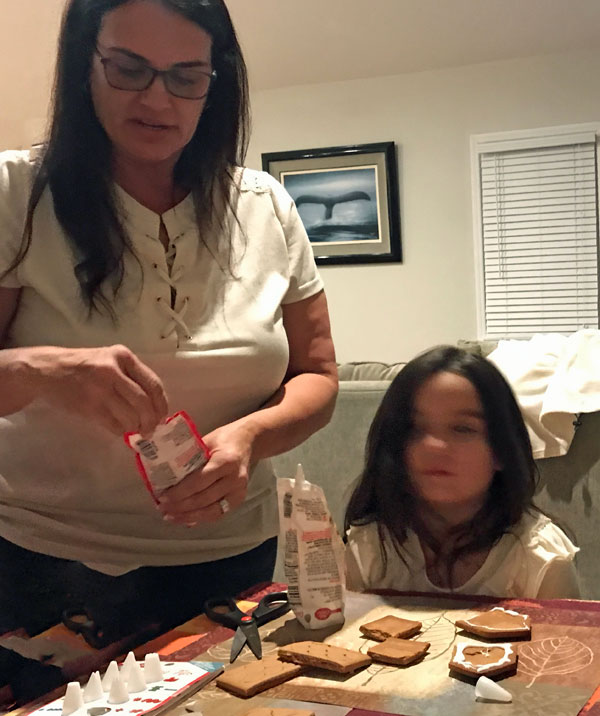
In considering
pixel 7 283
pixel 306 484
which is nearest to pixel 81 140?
pixel 7 283

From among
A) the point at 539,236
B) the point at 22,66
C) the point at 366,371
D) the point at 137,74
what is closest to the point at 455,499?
the point at 137,74

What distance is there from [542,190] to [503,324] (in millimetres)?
593

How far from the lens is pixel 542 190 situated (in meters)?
3.68

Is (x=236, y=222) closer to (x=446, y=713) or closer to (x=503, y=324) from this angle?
(x=446, y=713)

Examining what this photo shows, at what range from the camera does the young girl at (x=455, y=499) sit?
128 centimetres

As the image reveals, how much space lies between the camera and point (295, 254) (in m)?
1.17

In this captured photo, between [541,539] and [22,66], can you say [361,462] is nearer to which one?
[541,539]

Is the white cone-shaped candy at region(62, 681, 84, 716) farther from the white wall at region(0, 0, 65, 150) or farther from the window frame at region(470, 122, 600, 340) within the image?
the window frame at region(470, 122, 600, 340)

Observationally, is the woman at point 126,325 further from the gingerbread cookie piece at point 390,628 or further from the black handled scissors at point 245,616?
the gingerbread cookie piece at point 390,628

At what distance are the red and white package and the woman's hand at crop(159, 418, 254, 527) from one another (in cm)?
1

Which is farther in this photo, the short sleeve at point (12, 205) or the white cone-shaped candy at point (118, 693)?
the short sleeve at point (12, 205)

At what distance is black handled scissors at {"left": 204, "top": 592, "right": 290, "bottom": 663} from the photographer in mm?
884

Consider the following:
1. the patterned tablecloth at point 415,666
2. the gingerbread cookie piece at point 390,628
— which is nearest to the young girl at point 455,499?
the patterned tablecloth at point 415,666

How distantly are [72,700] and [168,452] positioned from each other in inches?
9.6
